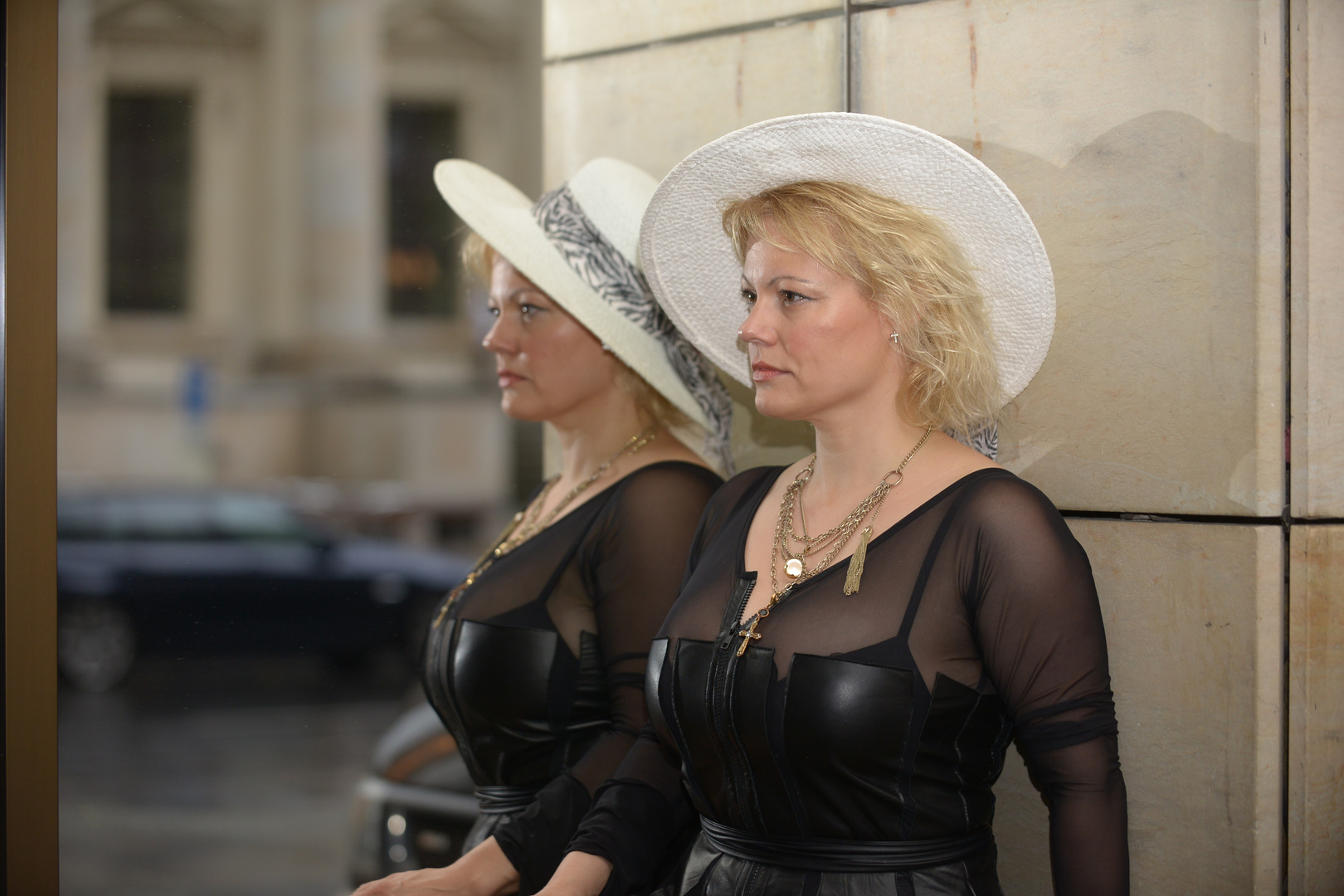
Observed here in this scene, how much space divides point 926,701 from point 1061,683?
0.57ft

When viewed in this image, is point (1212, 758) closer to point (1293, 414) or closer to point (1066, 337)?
point (1293, 414)

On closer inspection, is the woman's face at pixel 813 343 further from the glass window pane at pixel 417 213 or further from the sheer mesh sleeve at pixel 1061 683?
the glass window pane at pixel 417 213

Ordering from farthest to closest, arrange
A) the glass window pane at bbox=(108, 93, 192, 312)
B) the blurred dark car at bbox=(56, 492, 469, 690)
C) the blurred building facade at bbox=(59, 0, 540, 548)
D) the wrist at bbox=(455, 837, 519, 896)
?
the glass window pane at bbox=(108, 93, 192, 312), the blurred building facade at bbox=(59, 0, 540, 548), the blurred dark car at bbox=(56, 492, 469, 690), the wrist at bbox=(455, 837, 519, 896)

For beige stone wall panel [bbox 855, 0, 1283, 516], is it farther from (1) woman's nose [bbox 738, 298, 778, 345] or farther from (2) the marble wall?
(1) woman's nose [bbox 738, 298, 778, 345]

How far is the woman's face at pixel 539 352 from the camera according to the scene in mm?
2240

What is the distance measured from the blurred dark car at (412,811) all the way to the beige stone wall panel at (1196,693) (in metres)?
1.80

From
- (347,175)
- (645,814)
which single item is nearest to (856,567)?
(645,814)

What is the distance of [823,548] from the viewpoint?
1.67m

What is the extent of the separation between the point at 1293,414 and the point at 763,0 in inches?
56.2

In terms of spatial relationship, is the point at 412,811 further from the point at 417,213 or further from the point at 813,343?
the point at 417,213

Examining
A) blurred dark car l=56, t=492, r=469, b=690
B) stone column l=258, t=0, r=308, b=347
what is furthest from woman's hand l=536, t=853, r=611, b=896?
stone column l=258, t=0, r=308, b=347

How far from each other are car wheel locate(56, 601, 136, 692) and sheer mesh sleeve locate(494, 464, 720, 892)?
8.69 m

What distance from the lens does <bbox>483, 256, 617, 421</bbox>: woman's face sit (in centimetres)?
224

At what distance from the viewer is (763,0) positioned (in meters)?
2.50
